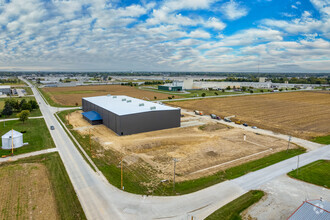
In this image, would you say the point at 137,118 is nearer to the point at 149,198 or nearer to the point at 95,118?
the point at 95,118

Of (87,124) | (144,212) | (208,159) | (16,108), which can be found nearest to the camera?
(144,212)

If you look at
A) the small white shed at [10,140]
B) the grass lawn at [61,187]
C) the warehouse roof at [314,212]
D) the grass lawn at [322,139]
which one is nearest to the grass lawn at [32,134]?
the small white shed at [10,140]

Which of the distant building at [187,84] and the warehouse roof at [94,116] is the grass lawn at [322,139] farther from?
the distant building at [187,84]

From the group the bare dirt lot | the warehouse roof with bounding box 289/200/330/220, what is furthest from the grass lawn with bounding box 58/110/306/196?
the warehouse roof with bounding box 289/200/330/220

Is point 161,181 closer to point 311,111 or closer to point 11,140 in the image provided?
point 11,140

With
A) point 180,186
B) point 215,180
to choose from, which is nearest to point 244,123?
point 215,180

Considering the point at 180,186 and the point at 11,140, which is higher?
the point at 11,140

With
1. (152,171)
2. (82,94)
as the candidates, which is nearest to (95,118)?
(152,171)
